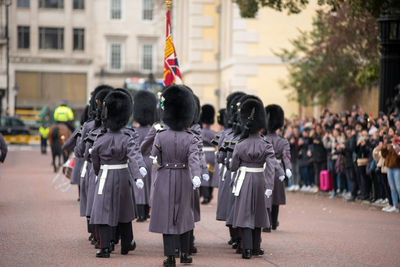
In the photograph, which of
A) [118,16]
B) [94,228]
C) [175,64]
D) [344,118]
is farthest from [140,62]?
[94,228]

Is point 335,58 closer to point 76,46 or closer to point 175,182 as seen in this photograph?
point 175,182

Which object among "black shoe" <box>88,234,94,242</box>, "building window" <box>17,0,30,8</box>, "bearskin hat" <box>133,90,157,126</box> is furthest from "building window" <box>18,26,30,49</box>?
"black shoe" <box>88,234,94,242</box>

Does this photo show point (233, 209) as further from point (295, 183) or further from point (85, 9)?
point (85, 9)

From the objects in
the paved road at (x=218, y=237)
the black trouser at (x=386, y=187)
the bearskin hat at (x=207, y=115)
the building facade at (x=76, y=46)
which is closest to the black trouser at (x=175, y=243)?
the paved road at (x=218, y=237)

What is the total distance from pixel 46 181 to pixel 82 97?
4047 centimetres

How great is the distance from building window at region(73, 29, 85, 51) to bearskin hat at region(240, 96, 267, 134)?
53.3 meters

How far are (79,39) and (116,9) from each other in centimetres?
350

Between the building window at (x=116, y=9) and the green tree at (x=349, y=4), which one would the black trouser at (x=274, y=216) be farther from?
the building window at (x=116, y=9)

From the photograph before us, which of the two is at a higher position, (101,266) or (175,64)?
(175,64)

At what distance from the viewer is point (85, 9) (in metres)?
63.3

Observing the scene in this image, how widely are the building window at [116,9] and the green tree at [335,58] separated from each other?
36259 millimetres

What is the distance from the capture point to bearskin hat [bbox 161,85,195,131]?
10281 millimetres

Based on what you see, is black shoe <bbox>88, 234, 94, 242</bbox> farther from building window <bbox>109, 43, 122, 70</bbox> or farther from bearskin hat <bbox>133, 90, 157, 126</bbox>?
building window <bbox>109, 43, 122, 70</bbox>

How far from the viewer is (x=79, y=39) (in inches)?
2499
